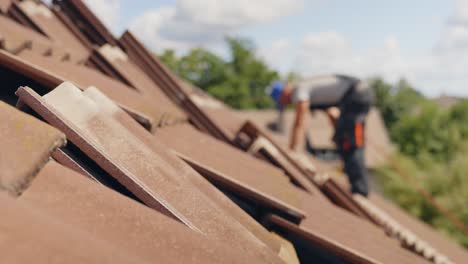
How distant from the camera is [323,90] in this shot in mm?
5738

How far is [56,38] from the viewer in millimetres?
2977

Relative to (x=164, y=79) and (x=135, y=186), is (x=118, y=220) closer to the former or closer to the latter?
(x=135, y=186)

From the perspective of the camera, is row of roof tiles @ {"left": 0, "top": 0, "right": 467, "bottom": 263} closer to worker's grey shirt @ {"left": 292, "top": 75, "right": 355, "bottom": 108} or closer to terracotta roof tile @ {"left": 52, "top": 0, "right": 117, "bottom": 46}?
terracotta roof tile @ {"left": 52, "top": 0, "right": 117, "bottom": 46}

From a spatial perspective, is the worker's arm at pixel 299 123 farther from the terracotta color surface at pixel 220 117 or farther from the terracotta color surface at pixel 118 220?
the terracotta color surface at pixel 118 220

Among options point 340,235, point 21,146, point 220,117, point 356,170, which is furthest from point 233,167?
point 356,170

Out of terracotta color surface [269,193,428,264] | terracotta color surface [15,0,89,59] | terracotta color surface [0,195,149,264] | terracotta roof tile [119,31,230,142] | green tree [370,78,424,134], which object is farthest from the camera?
green tree [370,78,424,134]

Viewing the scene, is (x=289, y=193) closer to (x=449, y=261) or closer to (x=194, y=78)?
(x=449, y=261)

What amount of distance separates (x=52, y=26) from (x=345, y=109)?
345cm

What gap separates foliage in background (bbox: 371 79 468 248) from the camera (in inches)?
702

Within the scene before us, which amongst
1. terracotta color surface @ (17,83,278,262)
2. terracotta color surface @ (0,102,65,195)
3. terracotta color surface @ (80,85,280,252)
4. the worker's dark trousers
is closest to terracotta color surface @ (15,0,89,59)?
terracotta color surface @ (80,85,280,252)

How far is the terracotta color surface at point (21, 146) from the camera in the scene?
994 mm

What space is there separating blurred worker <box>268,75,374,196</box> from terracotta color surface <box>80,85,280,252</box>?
11.8 feet

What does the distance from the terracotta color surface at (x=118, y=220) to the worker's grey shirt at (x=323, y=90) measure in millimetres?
4596

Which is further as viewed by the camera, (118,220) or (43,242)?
(118,220)
